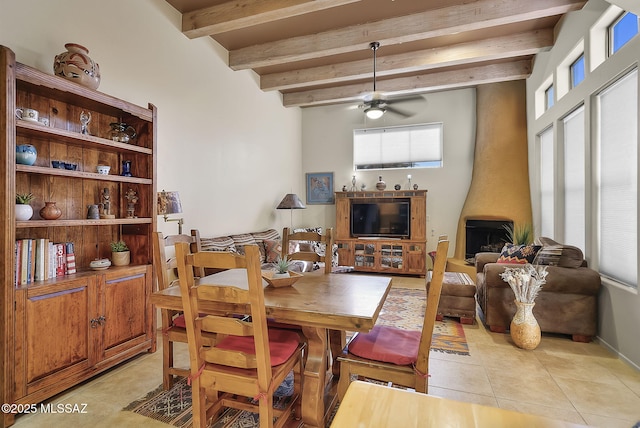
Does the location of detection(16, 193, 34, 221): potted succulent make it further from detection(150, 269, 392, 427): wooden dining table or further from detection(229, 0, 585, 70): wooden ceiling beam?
detection(229, 0, 585, 70): wooden ceiling beam

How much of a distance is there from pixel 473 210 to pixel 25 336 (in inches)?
234

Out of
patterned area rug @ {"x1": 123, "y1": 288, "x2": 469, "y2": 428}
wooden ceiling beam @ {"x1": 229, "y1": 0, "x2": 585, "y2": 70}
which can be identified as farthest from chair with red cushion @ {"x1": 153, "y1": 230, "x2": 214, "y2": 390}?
wooden ceiling beam @ {"x1": 229, "y1": 0, "x2": 585, "y2": 70}

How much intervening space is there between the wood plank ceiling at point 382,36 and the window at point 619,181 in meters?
1.30

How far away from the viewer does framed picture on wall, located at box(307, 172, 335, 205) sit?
6906mm

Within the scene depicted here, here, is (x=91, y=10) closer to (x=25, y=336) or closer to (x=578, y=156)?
(x=25, y=336)

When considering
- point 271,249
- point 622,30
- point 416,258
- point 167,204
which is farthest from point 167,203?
point 622,30

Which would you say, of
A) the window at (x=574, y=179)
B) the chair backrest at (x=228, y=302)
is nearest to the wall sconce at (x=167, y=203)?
the chair backrest at (x=228, y=302)

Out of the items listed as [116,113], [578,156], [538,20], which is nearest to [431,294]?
[116,113]

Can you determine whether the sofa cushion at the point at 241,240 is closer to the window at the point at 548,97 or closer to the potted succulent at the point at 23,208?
the potted succulent at the point at 23,208

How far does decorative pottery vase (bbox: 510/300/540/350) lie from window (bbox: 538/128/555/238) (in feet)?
6.80

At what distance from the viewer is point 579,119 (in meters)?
3.53

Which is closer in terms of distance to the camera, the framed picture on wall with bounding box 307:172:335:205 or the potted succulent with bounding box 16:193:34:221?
the potted succulent with bounding box 16:193:34:221

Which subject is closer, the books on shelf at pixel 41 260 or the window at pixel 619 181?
the books on shelf at pixel 41 260

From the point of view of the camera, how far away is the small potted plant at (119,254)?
2611 mm
